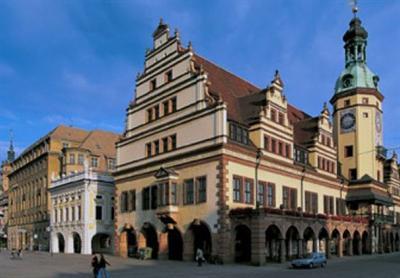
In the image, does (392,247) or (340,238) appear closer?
(340,238)

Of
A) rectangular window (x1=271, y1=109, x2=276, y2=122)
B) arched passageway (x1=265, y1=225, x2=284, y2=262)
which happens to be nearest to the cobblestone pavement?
arched passageway (x1=265, y1=225, x2=284, y2=262)

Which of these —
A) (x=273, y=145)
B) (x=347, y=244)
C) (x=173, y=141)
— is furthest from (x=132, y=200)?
(x=347, y=244)

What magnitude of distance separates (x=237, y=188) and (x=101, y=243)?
31.2m

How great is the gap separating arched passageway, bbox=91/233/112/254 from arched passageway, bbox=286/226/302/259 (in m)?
26.5

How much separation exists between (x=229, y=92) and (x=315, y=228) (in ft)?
51.2

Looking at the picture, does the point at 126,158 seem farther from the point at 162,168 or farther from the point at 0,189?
the point at 0,189

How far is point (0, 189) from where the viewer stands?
5773 inches

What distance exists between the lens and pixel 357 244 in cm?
5925

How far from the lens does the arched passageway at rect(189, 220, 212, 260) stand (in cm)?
4411

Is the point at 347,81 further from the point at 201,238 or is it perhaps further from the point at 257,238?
the point at 257,238

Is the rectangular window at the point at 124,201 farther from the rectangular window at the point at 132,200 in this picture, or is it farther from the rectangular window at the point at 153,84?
the rectangular window at the point at 153,84

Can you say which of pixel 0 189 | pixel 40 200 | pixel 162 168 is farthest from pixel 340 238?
pixel 0 189

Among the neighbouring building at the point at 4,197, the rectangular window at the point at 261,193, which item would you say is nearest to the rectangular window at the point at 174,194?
the rectangular window at the point at 261,193

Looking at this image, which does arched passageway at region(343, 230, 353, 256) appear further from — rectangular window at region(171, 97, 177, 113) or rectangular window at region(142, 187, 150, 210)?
rectangular window at region(171, 97, 177, 113)
